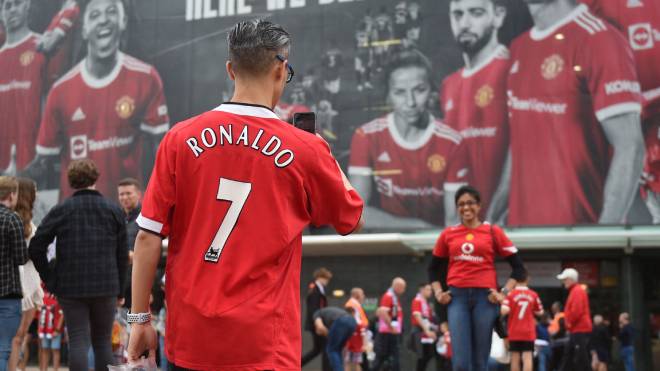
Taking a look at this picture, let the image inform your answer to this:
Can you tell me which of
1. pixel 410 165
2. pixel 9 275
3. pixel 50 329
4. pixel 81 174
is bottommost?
pixel 50 329

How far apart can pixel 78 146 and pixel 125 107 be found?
2194mm

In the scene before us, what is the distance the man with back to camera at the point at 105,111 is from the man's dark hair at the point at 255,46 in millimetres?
27295

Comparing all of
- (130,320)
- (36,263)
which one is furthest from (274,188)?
(36,263)

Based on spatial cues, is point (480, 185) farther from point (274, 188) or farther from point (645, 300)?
point (274, 188)

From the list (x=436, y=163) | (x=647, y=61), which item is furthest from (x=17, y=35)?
(x=647, y=61)

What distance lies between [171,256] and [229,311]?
0.31 metres

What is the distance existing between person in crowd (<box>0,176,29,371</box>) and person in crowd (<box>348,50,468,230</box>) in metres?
20.1

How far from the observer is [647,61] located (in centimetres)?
2438

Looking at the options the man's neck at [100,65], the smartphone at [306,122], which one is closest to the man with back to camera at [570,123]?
the man's neck at [100,65]

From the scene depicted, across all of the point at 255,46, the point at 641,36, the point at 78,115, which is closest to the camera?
the point at 255,46

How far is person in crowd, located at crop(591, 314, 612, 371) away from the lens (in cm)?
2003

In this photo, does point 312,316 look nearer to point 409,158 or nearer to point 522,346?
point 522,346

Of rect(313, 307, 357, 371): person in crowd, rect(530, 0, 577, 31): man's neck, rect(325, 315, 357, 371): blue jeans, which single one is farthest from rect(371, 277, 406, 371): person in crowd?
rect(530, 0, 577, 31): man's neck

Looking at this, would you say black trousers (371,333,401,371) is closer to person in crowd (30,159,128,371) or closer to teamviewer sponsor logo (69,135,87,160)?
person in crowd (30,159,128,371)
